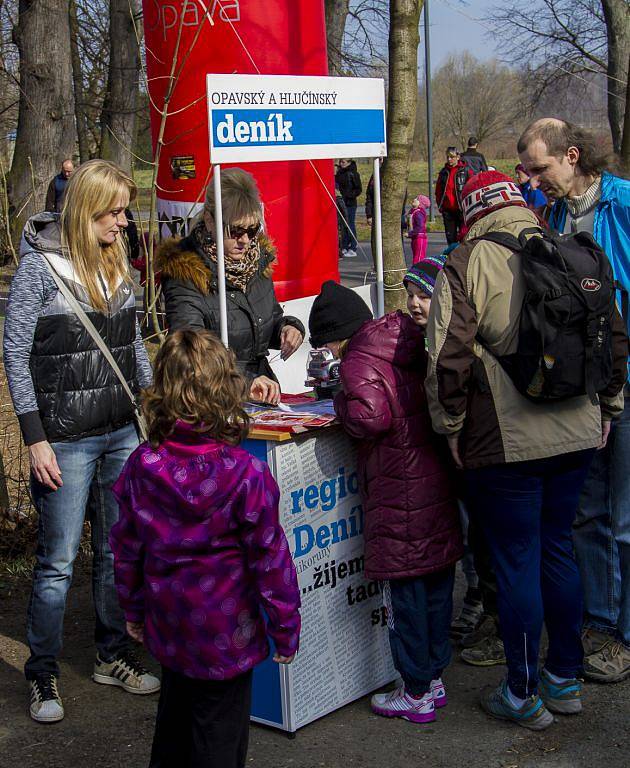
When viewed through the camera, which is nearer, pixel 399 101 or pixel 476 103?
pixel 399 101

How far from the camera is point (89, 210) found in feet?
11.4

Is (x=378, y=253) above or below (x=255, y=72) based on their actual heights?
below

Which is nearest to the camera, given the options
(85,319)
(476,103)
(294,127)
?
(85,319)

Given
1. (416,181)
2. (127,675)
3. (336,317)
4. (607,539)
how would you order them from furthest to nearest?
(416,181) < (607,539) < (127,675) < (336,317)

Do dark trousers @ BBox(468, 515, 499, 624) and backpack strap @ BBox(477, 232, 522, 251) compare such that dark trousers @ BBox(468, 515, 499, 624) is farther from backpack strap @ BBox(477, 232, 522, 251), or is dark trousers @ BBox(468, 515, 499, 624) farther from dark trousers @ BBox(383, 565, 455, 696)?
backpack strap @ BBox(477, 232, 522, 251)

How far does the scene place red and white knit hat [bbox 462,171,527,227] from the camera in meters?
3.40

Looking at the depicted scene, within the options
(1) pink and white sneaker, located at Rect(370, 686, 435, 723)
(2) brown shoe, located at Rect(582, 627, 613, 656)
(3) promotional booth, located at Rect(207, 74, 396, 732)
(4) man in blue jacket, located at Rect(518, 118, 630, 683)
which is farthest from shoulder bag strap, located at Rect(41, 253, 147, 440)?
(2) brown shoe, located at Rect(582, 627, 613, 656)

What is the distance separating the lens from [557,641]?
362 cm

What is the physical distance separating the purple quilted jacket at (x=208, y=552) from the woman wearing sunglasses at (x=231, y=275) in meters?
1.26

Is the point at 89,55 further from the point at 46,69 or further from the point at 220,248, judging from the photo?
the point at 220,248

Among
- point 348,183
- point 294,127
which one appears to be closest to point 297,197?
point 294,127

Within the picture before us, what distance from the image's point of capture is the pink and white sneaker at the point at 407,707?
356cm

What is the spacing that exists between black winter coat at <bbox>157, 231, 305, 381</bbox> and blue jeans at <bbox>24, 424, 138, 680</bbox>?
0.53m

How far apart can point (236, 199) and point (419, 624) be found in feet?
5.56
